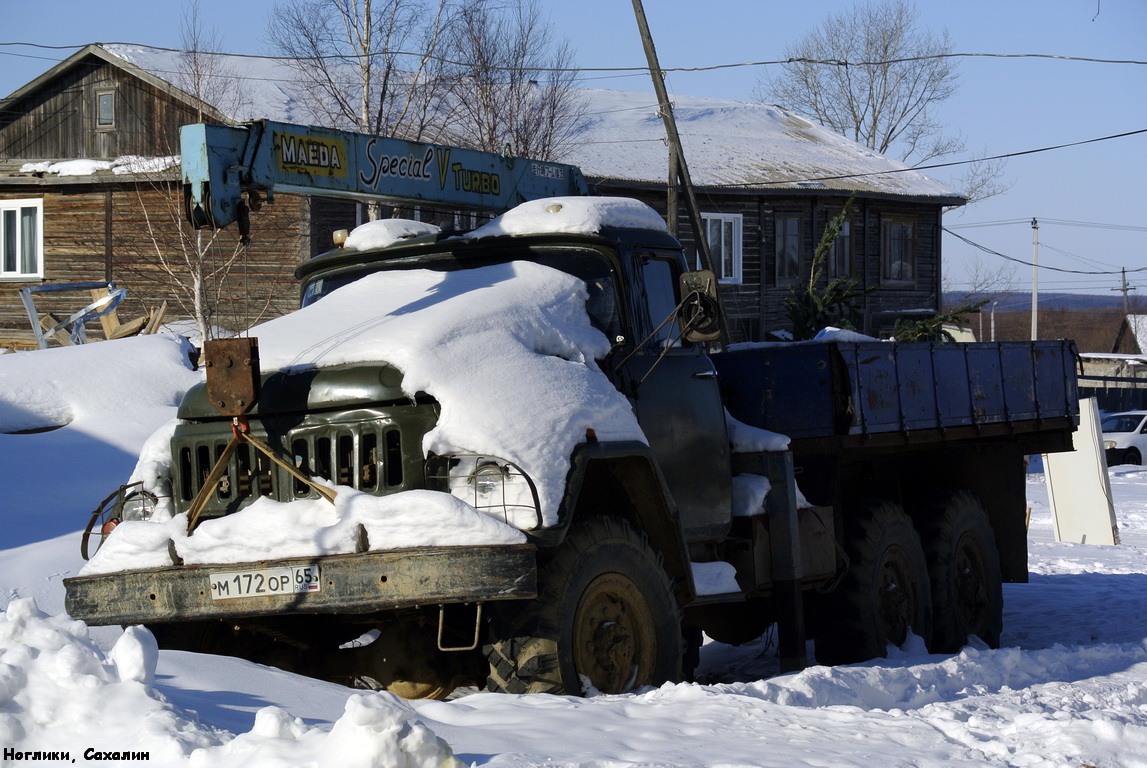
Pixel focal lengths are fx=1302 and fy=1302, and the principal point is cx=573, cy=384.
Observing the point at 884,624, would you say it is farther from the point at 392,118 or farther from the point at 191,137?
the point at 392,118

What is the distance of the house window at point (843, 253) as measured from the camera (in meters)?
30.3

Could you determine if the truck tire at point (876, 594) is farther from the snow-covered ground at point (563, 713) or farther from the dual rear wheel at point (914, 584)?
the snow-covered ground at point (563, 713)

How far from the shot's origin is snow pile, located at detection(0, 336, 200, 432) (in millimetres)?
12617

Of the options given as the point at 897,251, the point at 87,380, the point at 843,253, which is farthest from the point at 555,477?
the point at 897,251

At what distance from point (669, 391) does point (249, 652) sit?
2.42 m

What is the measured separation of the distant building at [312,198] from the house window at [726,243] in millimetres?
36

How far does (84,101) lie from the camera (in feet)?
80.1

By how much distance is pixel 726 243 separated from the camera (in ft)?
95.2

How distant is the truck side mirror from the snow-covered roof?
1644 centimetres

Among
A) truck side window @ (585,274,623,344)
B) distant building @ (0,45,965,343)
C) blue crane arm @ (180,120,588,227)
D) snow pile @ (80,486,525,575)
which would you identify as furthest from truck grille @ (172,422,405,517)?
distant building @ (0,45,965,343)

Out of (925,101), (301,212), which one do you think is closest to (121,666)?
(301,212)

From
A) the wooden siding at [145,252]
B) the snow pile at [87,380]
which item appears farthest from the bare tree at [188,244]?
the snow pile at [87,380]

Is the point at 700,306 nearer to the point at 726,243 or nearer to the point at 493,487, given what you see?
the point at 493,487

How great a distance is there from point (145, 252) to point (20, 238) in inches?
134
